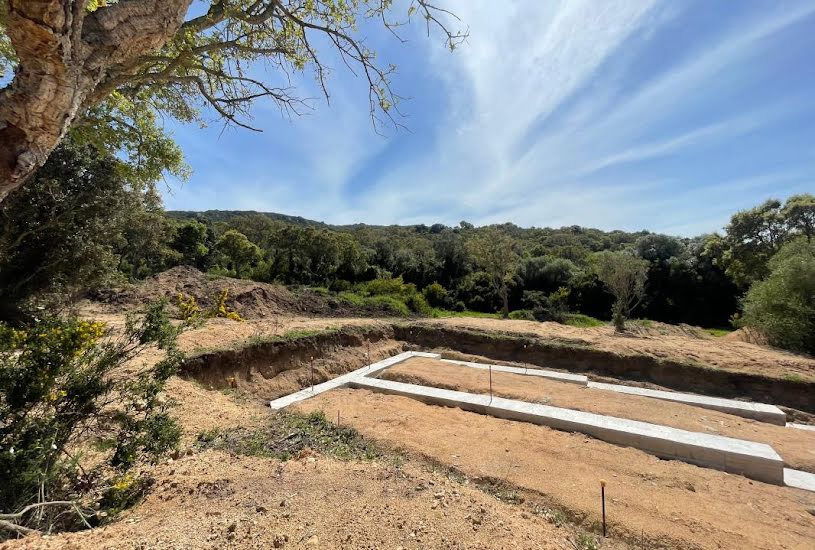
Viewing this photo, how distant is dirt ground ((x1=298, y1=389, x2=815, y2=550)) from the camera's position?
3543 mm

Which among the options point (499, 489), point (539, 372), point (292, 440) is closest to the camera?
point (499, 489)

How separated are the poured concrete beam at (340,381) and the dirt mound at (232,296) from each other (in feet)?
16.4

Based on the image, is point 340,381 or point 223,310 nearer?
point 340,381

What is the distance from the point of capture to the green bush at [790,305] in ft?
33.1

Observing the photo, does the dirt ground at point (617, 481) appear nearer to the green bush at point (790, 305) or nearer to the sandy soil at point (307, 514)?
the sandy soil at point (307, 514)

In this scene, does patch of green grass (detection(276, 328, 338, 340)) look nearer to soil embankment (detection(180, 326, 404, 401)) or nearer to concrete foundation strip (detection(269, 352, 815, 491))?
soil embankment (detection(180, 326, 404, 401))

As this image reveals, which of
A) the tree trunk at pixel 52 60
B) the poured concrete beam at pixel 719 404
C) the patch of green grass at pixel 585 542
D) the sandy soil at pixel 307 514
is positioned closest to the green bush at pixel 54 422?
the sandy soil at pixel 307 514

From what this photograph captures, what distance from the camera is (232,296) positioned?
13688 mm

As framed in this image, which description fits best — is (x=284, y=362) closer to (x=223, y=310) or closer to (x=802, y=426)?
(x=223, y=310)

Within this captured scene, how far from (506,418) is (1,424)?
21.1ft

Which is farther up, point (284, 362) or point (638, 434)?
point (284, 362)

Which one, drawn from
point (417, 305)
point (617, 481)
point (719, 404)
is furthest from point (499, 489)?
point (417, 305)

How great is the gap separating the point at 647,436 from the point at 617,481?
1555 mm

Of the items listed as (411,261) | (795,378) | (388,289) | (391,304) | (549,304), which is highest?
(411,261)
